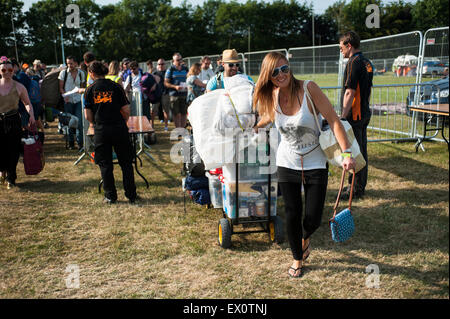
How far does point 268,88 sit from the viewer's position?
10.7ft

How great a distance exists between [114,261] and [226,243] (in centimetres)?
116

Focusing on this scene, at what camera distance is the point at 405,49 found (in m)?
9.11

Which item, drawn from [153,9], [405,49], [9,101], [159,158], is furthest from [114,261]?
[153,9]

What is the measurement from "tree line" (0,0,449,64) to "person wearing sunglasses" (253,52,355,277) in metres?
45.0

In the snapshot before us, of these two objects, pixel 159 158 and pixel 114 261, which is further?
pixel 159 158

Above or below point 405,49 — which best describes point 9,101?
below

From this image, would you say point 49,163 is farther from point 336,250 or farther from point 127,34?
point 127,34

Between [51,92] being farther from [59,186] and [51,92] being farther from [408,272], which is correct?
[408,272]

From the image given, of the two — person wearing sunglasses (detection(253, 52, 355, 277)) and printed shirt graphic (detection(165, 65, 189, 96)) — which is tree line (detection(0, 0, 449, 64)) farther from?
person wearing sunglasses (detection(253, 52, 355, 277))

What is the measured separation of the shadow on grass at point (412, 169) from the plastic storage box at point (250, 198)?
10.9 feet

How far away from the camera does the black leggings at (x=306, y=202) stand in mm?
3256

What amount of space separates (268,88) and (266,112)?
21 centimetres
